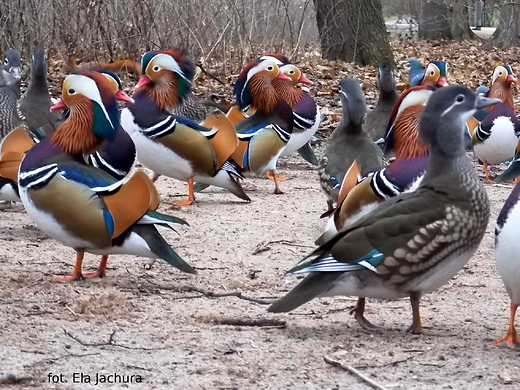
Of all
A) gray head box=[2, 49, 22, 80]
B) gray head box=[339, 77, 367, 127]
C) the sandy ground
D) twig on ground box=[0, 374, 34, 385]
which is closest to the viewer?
twig on ground box=[0, 374, 34, 385]

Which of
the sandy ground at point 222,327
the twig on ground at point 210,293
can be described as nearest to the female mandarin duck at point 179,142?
the sandy ground at point 222,327

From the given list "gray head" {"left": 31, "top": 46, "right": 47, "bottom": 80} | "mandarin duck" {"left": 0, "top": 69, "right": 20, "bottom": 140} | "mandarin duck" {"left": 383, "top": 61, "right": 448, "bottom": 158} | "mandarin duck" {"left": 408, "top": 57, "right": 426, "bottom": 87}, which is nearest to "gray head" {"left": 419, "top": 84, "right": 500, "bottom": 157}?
"mandarin duck" {"left": 383, "top": 61, "right": 448, "bottom": 158}

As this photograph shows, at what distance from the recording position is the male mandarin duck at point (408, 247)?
10.8ft

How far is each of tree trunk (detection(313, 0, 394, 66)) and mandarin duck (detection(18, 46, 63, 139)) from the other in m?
6.80

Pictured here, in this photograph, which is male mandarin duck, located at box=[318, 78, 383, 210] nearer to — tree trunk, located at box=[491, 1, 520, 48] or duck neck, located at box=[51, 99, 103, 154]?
duck neck, located at box=[51, 99, 103, 154]

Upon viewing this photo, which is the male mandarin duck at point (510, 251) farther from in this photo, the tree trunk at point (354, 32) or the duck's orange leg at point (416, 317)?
the tree trunk at point (354, 32)

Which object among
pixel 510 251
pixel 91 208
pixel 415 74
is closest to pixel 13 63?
pixel 415 74

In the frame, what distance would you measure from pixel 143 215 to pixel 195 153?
2.27 m

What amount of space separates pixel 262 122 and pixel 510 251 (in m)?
4.00

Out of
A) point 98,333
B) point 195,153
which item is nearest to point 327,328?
point 98,333

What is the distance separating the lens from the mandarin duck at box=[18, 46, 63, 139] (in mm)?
6887

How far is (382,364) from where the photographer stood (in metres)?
3.00

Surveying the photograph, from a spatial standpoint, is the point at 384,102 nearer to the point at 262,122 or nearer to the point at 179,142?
the point at 262,122

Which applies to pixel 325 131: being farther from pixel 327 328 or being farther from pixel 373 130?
pixel 327 328
